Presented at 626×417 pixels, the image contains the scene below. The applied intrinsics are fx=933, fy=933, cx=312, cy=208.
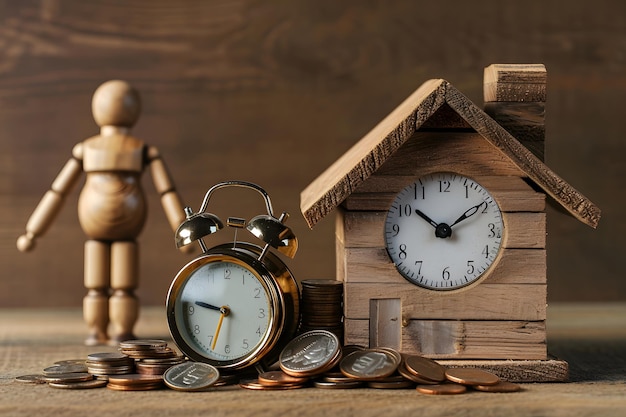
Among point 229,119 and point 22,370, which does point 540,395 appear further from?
point 229,119

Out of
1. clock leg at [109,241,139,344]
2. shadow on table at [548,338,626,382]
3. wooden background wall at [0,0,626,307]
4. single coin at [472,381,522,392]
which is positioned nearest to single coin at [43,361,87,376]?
clock leg at [109,241,139,344]

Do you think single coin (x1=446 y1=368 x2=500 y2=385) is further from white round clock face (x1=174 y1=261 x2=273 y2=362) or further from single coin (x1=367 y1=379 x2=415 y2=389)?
white round clock face (x1=174 y1=261 x2=273 y2=362)

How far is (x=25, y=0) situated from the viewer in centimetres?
236

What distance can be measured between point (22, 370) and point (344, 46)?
3.97ft

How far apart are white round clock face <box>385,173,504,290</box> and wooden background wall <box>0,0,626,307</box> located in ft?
3.04

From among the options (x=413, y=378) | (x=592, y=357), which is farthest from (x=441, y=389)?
(x=592, y=357)

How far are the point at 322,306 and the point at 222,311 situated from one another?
0.52 feet

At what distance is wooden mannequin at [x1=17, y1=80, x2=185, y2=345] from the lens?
1728mm

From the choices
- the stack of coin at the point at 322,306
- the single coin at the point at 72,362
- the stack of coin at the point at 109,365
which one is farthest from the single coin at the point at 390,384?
the single coin at the point at 72,362

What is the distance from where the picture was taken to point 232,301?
1.42m

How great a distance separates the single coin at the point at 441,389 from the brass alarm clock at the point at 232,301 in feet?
0.77

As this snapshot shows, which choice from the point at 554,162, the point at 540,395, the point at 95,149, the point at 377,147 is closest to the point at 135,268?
the point at 95,149

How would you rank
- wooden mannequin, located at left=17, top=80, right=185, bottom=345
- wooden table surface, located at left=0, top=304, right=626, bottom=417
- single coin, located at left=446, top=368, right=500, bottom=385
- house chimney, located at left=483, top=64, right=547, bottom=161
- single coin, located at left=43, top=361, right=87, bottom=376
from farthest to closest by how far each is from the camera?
wooden mannequin, located at left=17, top=80, right=185, bottom=345 < house chimney, located at left=483, top=64, right=547, bottom=161 < single coin, located at left=43, top=361, right=87, bottom=376 < single coin, located at left=446, top=368, right=500, bottom=385 < wooden table surface, located at left=0, top=304, right=626, bottom=417

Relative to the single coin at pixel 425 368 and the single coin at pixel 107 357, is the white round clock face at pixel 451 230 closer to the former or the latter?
the single coin at pixel 425 368
